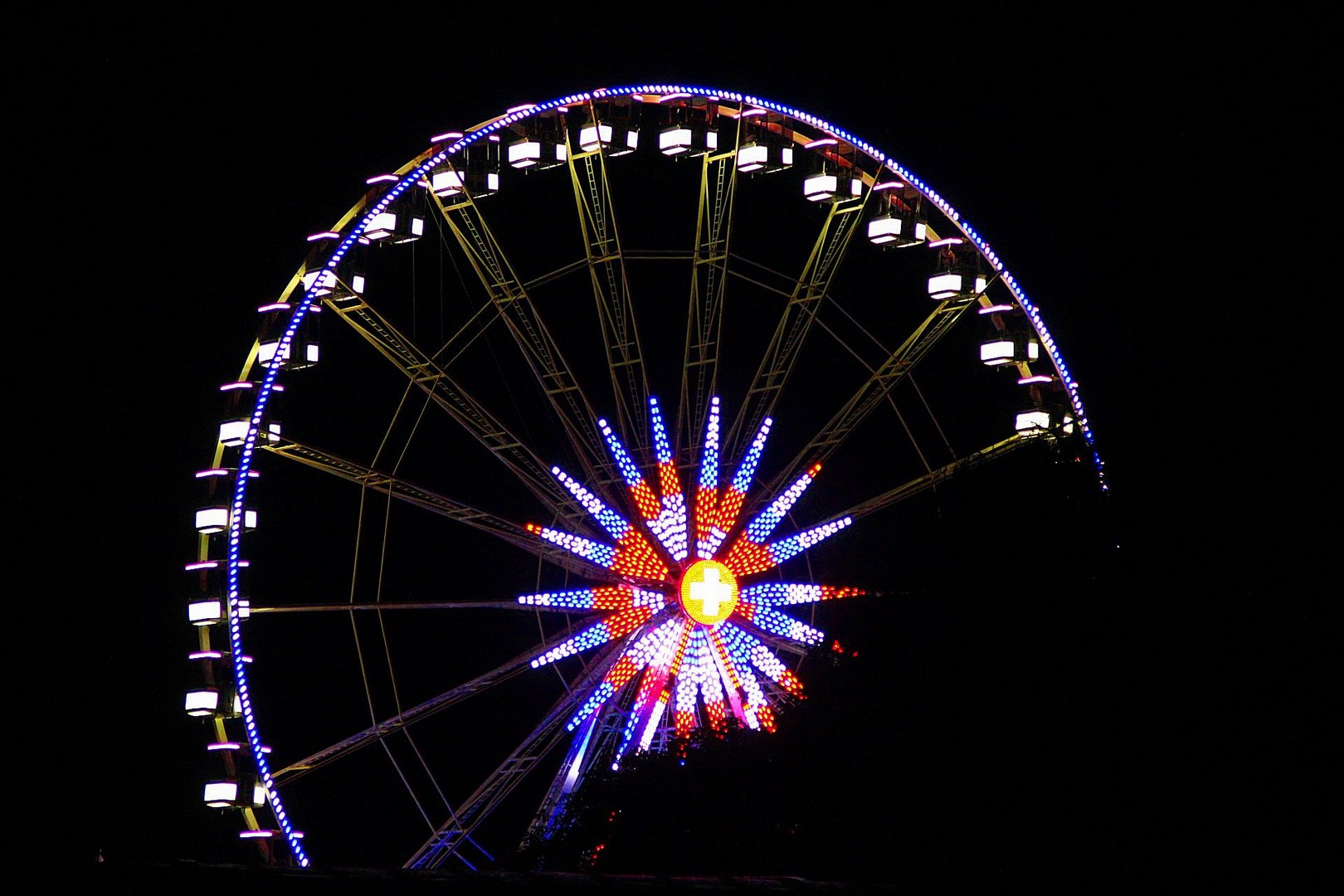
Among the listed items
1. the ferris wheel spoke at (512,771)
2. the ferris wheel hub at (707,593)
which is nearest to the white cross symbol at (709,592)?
the ferris wheel hub at (707,593)

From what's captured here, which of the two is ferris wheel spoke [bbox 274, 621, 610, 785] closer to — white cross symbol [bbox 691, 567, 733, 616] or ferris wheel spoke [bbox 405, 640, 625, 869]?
ferris wheel spoke [bbox 405, 640, 625, 869]

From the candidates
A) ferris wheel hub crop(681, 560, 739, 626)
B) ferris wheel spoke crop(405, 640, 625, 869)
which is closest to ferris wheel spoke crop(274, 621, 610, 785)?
ferris wheel spoke crop(405, 640, 625, 869)

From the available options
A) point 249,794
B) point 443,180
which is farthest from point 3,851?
point 443,180

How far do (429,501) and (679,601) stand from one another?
294 centimetres

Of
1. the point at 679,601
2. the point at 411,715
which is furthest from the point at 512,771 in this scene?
the point at 679,601

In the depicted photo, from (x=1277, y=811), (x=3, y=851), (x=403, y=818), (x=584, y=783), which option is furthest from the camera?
(x=403, y=818)

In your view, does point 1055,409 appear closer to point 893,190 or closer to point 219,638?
point 893,190

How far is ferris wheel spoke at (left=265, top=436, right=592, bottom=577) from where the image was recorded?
2041 cm

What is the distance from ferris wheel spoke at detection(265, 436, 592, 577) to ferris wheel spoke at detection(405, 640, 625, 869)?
100 centimetres

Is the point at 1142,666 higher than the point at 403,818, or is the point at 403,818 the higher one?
the point at 1142,666

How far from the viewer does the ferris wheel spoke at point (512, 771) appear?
19906 mm

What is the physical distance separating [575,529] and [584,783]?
2.72 m

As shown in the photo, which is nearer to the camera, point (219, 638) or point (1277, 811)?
point (1277, 811)

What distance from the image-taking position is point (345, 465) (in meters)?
20.9
